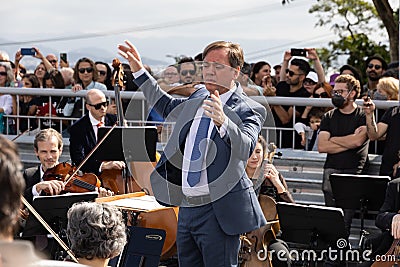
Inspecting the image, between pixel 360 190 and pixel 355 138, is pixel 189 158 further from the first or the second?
pixel 355 138

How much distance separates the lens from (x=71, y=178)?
6.56 metres

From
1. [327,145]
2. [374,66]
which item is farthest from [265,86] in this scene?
[327,145]

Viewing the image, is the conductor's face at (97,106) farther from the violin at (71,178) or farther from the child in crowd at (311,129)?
the child in crowd at (311,129)

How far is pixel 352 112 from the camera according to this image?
7.53m

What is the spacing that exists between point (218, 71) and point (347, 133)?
3.21 m

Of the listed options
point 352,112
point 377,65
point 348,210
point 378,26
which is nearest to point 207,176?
point 348,210

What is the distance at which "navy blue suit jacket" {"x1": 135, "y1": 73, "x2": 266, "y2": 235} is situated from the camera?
4.59m

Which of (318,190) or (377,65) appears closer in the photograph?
(318,190)

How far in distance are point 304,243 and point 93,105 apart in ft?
9.22

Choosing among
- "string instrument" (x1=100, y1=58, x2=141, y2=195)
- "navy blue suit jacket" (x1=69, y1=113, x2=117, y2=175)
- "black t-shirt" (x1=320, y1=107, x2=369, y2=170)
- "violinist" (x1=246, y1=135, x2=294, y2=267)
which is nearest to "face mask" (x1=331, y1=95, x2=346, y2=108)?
"black t-shirt" (x1=320, y1=107, x2=369, y2=170)

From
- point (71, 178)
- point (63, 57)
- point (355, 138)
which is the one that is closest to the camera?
point (71, 178)

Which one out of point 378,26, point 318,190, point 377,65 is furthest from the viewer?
point 378,26

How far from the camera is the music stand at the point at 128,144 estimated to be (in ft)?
Answer: 21.2

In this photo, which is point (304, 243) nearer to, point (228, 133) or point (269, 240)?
point (269, 240)
